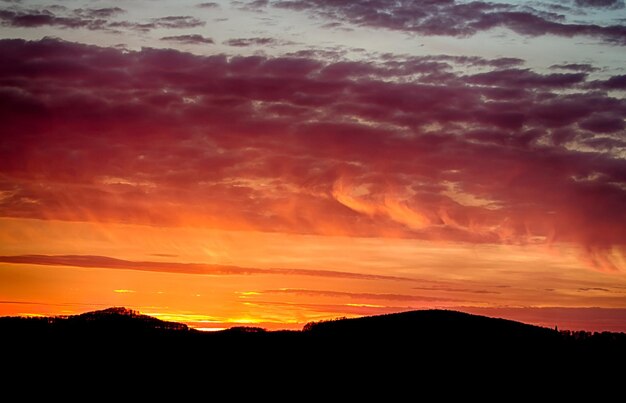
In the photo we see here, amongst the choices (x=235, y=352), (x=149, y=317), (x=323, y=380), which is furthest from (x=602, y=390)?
(x=149, y=317)

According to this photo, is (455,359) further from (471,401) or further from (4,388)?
(4,388)

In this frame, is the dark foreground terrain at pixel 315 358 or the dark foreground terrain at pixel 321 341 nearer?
the dark foreground terrain at pixel 315 358

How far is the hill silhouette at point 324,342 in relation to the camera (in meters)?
102

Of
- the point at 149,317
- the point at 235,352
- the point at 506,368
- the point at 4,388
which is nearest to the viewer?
the point at 4,388

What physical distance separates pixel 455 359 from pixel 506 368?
482 cm

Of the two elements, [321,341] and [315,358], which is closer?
[315,358]

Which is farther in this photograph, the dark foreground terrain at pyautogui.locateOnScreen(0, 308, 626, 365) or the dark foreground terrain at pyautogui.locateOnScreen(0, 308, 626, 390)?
the dark foreground terrain at pyautogui.locateOnScreen(0, 308, 626, 365)

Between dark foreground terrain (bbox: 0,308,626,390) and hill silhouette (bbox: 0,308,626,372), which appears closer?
dark foreground terrain (bbox: 0,308,626,390)

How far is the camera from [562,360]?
103 meters

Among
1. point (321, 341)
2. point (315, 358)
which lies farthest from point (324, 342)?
point (315, 358)

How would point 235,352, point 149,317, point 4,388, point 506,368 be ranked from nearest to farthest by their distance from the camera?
point 4,388, point 506,368, point 235,352, point 149,317

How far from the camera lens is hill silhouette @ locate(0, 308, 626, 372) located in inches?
3996

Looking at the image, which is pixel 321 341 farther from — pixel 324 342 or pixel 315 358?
pixel 315 358

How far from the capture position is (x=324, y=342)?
108 metres
